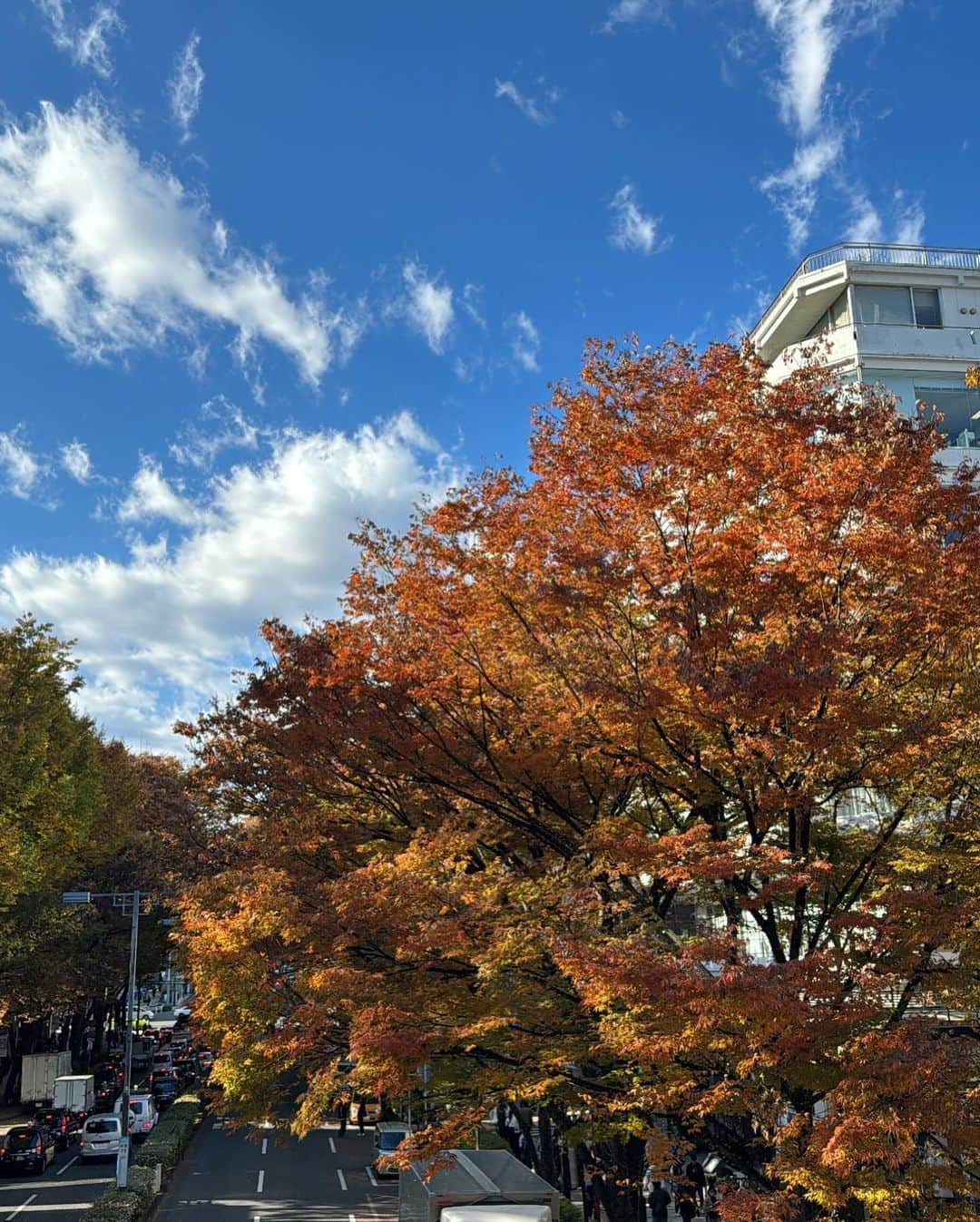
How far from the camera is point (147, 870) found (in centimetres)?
4850

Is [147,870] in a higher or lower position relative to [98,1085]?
higher

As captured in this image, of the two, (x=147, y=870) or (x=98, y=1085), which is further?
(x=98, y=1085)

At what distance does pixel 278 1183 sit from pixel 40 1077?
19.6 m

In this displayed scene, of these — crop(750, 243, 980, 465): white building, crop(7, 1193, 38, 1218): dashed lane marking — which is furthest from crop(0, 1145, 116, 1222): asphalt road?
crop(750, 243, 980, 465): white building

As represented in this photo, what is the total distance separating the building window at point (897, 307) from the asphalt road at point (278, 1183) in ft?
85.8

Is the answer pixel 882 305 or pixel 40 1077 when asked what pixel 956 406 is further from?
pixel 40 1077

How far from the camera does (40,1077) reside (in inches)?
1783

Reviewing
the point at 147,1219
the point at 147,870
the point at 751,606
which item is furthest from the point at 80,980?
the point at 751,606

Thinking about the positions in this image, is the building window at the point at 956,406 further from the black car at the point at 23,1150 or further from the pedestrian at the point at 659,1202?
the black car at the point at 23,1150

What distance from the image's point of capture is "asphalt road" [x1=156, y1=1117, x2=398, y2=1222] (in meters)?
26.6

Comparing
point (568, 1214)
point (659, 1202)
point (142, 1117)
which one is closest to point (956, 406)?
point (659, 1202)

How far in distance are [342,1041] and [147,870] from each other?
36.3 metres

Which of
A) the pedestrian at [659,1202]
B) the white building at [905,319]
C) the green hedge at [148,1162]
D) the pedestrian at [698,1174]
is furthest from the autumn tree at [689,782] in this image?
the white building at [905,319]

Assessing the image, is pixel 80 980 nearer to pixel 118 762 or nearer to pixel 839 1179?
pixel 118 762
